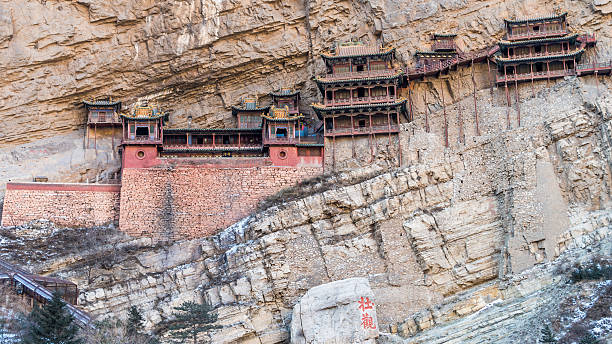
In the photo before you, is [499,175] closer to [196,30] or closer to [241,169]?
[241,169]

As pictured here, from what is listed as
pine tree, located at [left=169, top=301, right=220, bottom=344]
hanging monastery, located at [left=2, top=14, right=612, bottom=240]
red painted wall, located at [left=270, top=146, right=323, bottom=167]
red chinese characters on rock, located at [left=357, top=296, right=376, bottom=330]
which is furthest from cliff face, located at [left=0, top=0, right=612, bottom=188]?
red chinese characters on rock, located at [left=357, top=296, right=376, bottom=330]

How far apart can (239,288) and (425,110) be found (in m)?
15.0

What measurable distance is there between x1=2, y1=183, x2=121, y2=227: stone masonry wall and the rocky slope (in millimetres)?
2065

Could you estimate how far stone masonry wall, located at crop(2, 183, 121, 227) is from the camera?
138 feet

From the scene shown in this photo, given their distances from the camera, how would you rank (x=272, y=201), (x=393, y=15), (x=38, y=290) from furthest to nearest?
(x=393, y=15) < (x=272, y=201) < (x=38, y=290)

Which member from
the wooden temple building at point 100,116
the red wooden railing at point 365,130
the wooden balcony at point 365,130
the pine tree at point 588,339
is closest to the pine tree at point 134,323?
the wooden balcony at point 365,130

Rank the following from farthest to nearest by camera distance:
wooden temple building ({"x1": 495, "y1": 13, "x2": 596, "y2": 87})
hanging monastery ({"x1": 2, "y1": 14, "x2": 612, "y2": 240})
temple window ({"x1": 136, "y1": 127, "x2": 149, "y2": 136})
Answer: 1. temple window ({"x1": 136, "y1": 127, "x2": 149, "y2": 136})
2. wooden temple building ({"x1": 495, "y1": 13, "x2": 596, "y2": 87})
3. hanging monastery ({"x1": 2, "y1": 14, "x2": 612, "y2": 240})

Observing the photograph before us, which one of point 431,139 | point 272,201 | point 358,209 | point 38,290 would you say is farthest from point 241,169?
point 38,290

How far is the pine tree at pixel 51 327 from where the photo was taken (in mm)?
27938

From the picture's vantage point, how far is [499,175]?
38.7 m

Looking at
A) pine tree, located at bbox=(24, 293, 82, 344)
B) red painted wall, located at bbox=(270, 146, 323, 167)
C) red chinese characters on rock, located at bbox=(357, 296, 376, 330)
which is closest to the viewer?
pine tree, located at bbox=(24, 293, 82, 344)

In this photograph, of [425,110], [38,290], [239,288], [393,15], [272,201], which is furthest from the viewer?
[393,15]

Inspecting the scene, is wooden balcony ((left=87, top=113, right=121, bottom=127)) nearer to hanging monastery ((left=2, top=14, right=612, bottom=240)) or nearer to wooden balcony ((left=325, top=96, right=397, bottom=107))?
hanging monastery ((left=2, top=14, right=612, bottom=240))

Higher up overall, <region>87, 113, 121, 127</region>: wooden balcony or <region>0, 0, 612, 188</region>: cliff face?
<region>0, 0, 612, 188</region>: cliff face
